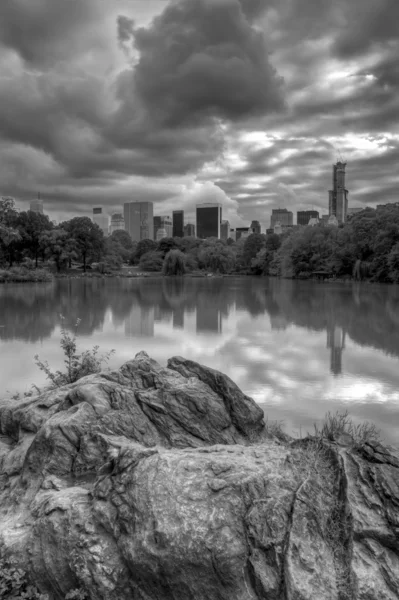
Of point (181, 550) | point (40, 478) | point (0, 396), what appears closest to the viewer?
point (181, 550)

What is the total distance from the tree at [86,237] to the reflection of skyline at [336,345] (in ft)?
206

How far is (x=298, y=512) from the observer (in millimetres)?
3215

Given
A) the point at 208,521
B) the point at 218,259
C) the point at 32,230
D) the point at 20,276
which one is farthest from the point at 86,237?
the point at 208,521

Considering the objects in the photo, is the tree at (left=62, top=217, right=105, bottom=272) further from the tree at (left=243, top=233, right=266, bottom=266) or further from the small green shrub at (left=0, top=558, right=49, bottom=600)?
the small green shrub at (left=0, top=558, right=49, bottom=600)

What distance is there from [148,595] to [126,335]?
13.4 meters

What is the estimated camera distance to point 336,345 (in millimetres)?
14930

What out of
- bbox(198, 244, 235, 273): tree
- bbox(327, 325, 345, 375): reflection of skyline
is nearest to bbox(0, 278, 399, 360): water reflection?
bbox(327, 325, 345, 375): reflection of skyline

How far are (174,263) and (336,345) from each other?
62.2 metres

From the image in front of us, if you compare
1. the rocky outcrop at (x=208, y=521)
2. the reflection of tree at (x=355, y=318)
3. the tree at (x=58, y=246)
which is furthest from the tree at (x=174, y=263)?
the rocky outcrop at (x=208, y=521)

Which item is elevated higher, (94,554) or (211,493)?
(211,493)

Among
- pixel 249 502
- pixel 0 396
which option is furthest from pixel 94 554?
pixel 0 396

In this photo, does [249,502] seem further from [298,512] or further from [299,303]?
[299,303]

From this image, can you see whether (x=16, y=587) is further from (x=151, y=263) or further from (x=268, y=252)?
(x=151, y=263)

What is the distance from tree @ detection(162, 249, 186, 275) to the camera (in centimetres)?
7606
